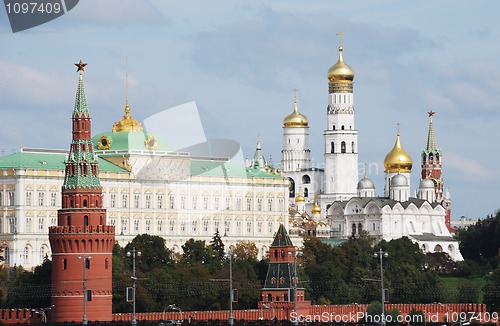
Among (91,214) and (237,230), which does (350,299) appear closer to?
(91,214)

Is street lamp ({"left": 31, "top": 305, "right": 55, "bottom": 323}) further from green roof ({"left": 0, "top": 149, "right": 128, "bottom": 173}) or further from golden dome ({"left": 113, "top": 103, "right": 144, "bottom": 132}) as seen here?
golden dome ({"left": 113, "top": 103, "right": 144, "bottom": 132})

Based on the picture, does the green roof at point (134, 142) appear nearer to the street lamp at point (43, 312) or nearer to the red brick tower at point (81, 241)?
the red brick tower at point (81, 241)

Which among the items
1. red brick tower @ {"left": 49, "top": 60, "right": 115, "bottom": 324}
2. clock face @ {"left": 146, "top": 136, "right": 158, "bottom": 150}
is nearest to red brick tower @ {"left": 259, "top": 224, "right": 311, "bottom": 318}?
red brick tower @ {"left": 49, "top": 60, "right": 115, "bottom": 324}

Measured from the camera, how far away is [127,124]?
7525 inches

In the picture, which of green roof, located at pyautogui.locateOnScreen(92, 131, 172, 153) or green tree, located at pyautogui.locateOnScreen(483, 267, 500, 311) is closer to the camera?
green tree, located at pyautogui.locateOnScreen(483, 267, 500, 311)

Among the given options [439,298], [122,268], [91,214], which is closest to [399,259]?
[439,298]

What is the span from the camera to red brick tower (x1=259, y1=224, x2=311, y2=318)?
141125 millimetres

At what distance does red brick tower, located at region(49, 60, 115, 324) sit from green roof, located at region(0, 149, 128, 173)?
43.9 metres

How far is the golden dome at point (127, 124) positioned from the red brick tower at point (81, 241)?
52357mm

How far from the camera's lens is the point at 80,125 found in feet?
444

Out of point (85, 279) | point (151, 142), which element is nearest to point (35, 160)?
point (151, 142)

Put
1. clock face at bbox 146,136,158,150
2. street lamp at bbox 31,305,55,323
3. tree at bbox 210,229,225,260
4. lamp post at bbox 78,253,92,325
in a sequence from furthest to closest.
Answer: clock face at bbox 146,136,158,150, tree at bbox 210,229,225,260, street lamp at bbox 31,305,55,323, lamp post at bbox 78,253,92,325

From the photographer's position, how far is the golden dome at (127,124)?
190 meters

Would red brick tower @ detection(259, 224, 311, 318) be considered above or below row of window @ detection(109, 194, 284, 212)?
below
